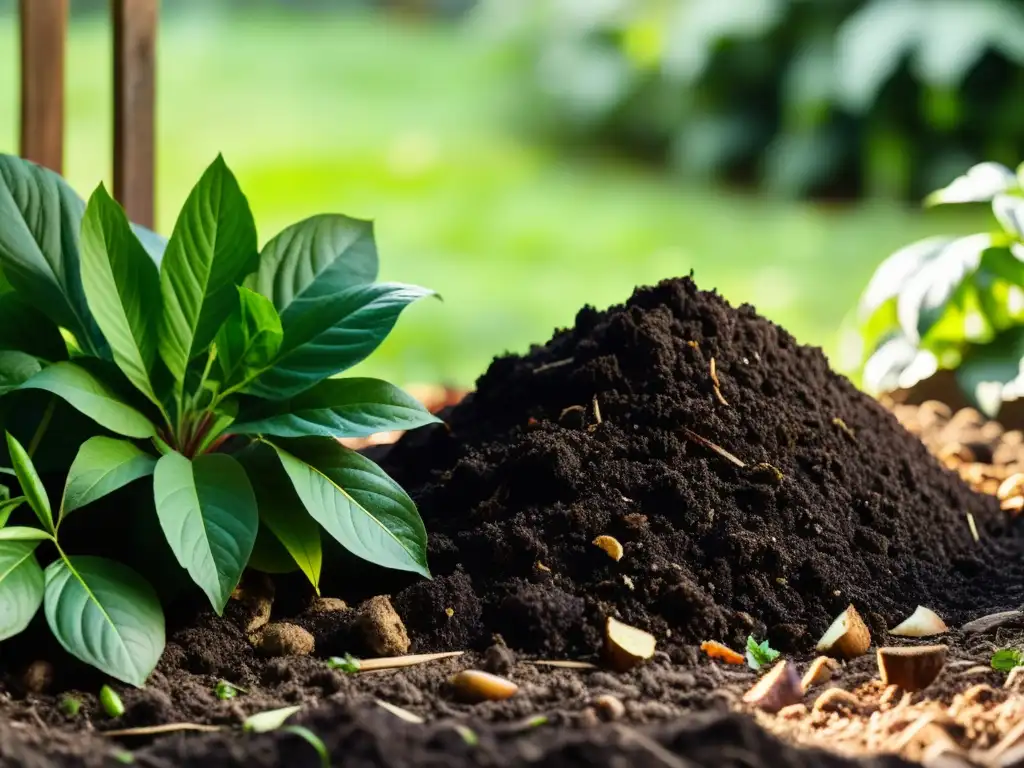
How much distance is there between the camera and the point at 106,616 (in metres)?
1.64

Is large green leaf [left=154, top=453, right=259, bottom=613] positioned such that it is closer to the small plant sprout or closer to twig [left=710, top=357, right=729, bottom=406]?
the small plant sprout

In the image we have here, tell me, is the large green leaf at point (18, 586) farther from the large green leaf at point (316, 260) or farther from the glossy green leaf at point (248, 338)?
the large green leaf at point (316, 260)

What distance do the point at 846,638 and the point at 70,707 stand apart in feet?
3.71

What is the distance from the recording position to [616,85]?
7383 mm

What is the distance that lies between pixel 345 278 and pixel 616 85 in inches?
222

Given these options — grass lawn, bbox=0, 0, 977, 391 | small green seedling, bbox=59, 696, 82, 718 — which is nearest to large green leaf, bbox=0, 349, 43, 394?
small green seedling, bbox=59, 696, 82, 718

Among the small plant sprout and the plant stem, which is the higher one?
the plant stem

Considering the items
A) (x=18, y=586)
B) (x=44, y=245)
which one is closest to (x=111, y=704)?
(x=18, y=586)

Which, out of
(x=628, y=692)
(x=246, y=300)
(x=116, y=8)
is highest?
(x=116, y=8)

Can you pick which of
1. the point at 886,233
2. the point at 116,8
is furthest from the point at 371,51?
Result: the point at 116,8

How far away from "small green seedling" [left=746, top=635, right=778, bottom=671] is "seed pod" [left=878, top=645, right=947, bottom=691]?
0.55ft

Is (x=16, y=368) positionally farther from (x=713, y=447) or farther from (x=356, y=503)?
(x=713, y=447)

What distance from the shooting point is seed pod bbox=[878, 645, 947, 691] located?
166 centimetres

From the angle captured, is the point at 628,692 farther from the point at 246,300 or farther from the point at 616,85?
the point at 616,85
